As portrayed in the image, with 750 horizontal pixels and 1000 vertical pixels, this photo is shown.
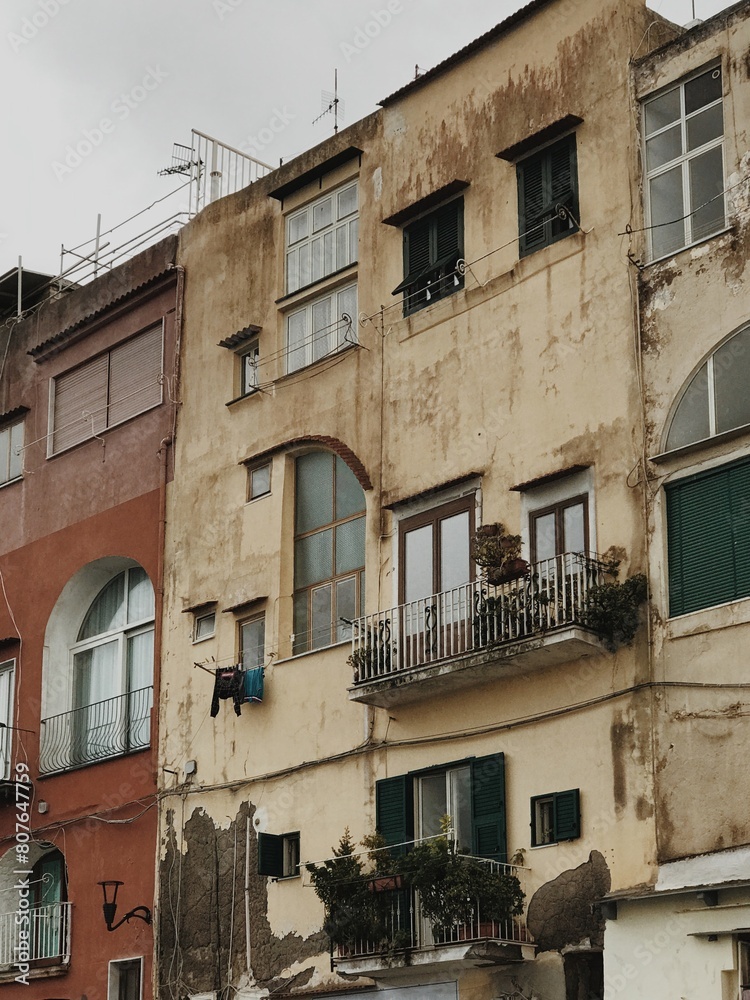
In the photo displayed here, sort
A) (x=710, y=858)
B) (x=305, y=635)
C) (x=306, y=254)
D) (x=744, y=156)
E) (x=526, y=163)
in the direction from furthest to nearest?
1. (x=306, y=254)
2. (x=305, y=635)
3. (x=526, y=163)
4. (x=744, y=156)
5. (x=710, y=858)

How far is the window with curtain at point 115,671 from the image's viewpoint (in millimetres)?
28406

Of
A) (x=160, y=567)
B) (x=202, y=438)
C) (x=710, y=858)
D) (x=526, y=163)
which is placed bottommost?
(x=710, y=858)

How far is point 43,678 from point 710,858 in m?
14.5

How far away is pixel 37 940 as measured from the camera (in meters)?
28.5

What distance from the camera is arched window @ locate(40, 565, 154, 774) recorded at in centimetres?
A: 2848

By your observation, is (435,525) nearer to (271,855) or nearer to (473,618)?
(473,618)

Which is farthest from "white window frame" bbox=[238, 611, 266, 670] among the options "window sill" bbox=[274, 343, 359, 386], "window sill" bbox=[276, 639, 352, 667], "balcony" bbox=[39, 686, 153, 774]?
"window sill" bbox=[274, 343, 359, 386]

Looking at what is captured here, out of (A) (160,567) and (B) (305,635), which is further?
(A) (160,567)

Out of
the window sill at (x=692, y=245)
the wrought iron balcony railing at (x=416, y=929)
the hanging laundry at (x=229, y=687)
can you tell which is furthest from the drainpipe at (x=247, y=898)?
the window sill at (x=692, y=245)

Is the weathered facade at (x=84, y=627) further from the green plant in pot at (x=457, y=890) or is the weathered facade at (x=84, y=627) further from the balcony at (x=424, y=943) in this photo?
the green plant in pot at (x=457, y=890)

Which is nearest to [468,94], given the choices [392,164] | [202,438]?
[392,164]

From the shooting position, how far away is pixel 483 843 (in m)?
21.5

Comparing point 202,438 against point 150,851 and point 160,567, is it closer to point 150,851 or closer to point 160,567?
point 160,567

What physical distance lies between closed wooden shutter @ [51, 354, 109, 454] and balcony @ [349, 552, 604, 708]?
28.8 feet
